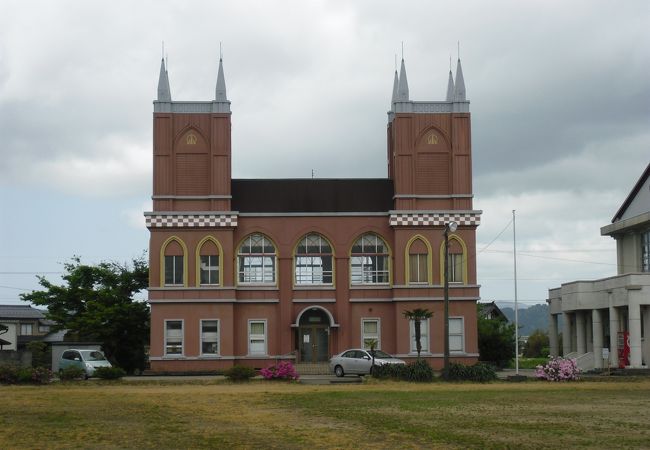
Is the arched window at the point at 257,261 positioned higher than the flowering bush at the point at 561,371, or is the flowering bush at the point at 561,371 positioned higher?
the arched window at the point at 257,261

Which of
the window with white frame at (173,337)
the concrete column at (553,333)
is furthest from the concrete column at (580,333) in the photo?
the window with white frame at (173,337)

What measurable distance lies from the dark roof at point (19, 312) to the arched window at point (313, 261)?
43.0m

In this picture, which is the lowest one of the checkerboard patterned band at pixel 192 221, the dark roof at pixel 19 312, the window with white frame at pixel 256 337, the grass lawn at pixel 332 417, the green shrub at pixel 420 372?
the grass lawn at pixel 332 417

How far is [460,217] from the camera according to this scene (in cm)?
5409

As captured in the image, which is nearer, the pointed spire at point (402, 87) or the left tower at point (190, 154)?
the left tower at point (190, 154)

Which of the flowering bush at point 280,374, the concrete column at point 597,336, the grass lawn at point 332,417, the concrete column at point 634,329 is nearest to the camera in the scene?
the grass lawn at point 332,417

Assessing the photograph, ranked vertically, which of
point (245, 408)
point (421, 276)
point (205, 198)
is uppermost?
point (205, 198)

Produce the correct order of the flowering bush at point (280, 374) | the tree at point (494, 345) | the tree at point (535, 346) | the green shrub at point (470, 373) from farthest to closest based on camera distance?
the tree at point (535, 346) < the tree at point (494, 345) < the flowering bush at point (280, 374) < the green shrub at point (470, 373)

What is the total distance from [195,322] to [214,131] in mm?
10562

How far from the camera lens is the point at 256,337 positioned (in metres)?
54.5

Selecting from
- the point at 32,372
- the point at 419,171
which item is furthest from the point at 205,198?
the point at 32,372

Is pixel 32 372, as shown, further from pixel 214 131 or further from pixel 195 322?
pixel 214 131

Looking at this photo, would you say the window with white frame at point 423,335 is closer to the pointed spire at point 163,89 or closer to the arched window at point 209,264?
the arched window at point 209,264

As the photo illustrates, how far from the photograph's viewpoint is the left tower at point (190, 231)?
5328cm
